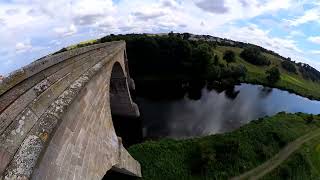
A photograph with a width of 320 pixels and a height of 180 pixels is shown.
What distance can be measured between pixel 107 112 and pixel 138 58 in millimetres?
62550

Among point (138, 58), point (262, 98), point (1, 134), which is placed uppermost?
point (1, 134)

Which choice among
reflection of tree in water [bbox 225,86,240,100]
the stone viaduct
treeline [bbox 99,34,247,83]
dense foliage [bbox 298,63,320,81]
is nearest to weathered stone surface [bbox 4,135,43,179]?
the stone viaduct

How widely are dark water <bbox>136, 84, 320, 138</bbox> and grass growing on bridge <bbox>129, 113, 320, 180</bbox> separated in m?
10.3

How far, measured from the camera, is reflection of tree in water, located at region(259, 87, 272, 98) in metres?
112

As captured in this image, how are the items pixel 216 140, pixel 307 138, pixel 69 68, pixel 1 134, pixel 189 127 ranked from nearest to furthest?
pixel 1 134, pixel 69 68, pixel 216 140, pixel 307 138, pixel 189 127

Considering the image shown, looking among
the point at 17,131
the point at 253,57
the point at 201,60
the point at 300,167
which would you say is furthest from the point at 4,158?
the point at 253,57

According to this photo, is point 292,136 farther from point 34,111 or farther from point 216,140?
point 34,111

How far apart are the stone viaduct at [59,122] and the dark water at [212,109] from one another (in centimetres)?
2562

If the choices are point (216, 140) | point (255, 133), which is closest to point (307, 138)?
point (255, 133)

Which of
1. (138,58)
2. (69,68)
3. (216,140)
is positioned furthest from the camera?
(138,58)

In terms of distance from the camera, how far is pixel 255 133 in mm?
62344

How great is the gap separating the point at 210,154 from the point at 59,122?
1231 inches

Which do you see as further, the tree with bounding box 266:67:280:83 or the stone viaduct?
the tree with bounding box 266:67:280:83

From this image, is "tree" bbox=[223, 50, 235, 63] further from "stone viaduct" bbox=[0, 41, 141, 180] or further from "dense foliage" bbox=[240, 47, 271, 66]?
"stone viaduct" bbox=[0, 41, 141, 180]
